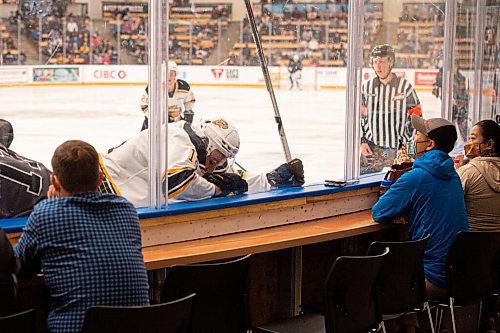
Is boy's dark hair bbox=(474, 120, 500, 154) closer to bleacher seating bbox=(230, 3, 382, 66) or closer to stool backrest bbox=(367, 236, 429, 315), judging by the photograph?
bleacher seating bbox=(230, 3, 382, 66)

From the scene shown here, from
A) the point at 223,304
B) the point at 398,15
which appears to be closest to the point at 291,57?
the point at 398,15

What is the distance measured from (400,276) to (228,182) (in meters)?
0.91

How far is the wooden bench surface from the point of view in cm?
343

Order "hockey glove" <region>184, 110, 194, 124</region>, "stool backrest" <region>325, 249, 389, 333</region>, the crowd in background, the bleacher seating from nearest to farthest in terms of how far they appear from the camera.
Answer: "stool backrest" <region>325, 249, 389, 333</region> → the crowd in background → "hockey glove" <region>184, 110, 194, 124</region> → the bleacher seating

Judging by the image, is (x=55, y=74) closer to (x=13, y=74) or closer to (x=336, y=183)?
(x=13, y=74)

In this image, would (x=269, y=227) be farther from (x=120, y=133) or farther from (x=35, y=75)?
(x=35, y=75)

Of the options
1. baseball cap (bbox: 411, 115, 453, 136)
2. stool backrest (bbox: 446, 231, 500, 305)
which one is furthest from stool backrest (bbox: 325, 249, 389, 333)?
baseball cap (bbox: 411, 115, 453, 136)

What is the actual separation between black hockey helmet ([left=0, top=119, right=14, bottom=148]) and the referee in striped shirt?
2.03 m

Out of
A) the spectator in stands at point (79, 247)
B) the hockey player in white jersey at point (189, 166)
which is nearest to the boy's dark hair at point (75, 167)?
the spectator in stands at point (79, 247)

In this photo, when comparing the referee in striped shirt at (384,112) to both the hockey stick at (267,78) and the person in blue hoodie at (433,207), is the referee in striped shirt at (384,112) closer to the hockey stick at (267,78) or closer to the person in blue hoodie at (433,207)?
the hockey stick at (267,78)

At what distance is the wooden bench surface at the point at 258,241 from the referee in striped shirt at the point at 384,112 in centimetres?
72

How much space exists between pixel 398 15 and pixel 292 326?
2.55 m

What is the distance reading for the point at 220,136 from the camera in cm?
421

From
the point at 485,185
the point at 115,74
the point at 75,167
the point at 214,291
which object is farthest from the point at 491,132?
the point at 75,167
